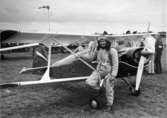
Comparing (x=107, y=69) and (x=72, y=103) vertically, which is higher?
(x=107, y=69)

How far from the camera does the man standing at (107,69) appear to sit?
4.03 m

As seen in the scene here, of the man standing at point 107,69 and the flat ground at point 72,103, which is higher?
the man standing at point 107,69

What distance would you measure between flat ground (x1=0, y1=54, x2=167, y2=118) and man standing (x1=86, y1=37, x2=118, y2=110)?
0.44 m

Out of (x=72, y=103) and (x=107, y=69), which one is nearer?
(x=107, y=69)

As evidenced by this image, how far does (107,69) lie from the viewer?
161 inches

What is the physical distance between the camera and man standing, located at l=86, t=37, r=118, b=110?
4.03 m

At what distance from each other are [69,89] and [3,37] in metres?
14.9

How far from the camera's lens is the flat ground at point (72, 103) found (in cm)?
398

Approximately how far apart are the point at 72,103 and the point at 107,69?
1.26 m

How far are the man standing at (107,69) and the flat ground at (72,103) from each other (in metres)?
0.44

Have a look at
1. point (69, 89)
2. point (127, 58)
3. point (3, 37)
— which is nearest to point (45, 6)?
point (3, 37)

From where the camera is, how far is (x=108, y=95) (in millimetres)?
4039

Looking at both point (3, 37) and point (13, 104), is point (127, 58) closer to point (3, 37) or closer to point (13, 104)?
point (13, 104)

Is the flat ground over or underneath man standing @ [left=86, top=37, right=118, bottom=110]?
underneath
